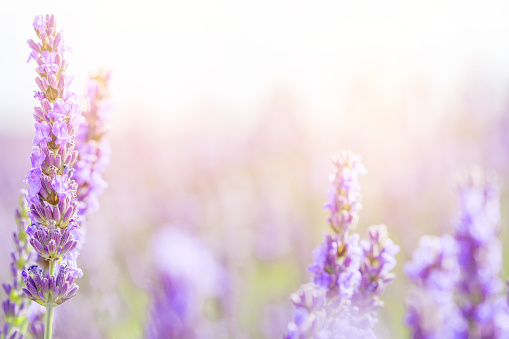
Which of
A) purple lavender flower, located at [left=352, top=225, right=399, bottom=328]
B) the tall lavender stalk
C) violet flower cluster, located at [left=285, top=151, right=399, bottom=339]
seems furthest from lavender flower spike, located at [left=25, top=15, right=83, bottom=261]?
purple lavender flower, located at [left=352, top=225, right=399, bottom=328]

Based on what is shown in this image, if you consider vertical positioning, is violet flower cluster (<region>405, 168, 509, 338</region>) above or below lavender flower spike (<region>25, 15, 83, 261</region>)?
below

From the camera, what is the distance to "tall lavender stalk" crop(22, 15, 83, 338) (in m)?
1.83

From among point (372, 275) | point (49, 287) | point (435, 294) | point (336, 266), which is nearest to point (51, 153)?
point (49, 287)

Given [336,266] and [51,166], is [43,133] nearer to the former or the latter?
[51,166]

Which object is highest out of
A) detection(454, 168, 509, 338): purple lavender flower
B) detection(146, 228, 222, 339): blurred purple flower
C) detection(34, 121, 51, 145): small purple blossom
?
detection(34, 121, 51, 145): small purple blossom

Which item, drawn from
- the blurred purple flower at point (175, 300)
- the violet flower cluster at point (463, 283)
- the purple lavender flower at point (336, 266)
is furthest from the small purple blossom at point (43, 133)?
the violet flower cluster at point (463, 283)

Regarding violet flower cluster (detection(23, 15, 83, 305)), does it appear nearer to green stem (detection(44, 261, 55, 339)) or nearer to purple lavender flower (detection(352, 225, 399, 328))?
green stem (detection(44, 261, 55, 339))

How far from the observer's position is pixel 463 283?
278 cm

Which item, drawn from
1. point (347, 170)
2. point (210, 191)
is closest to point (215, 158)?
point (210, 191)

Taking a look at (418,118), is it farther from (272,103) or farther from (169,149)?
(169,149)

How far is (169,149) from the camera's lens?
2022cm

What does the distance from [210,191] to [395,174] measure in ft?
13.8

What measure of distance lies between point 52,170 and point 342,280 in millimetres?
1034

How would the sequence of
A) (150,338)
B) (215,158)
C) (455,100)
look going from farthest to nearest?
(455,100)
(215,158)
(150,338)
